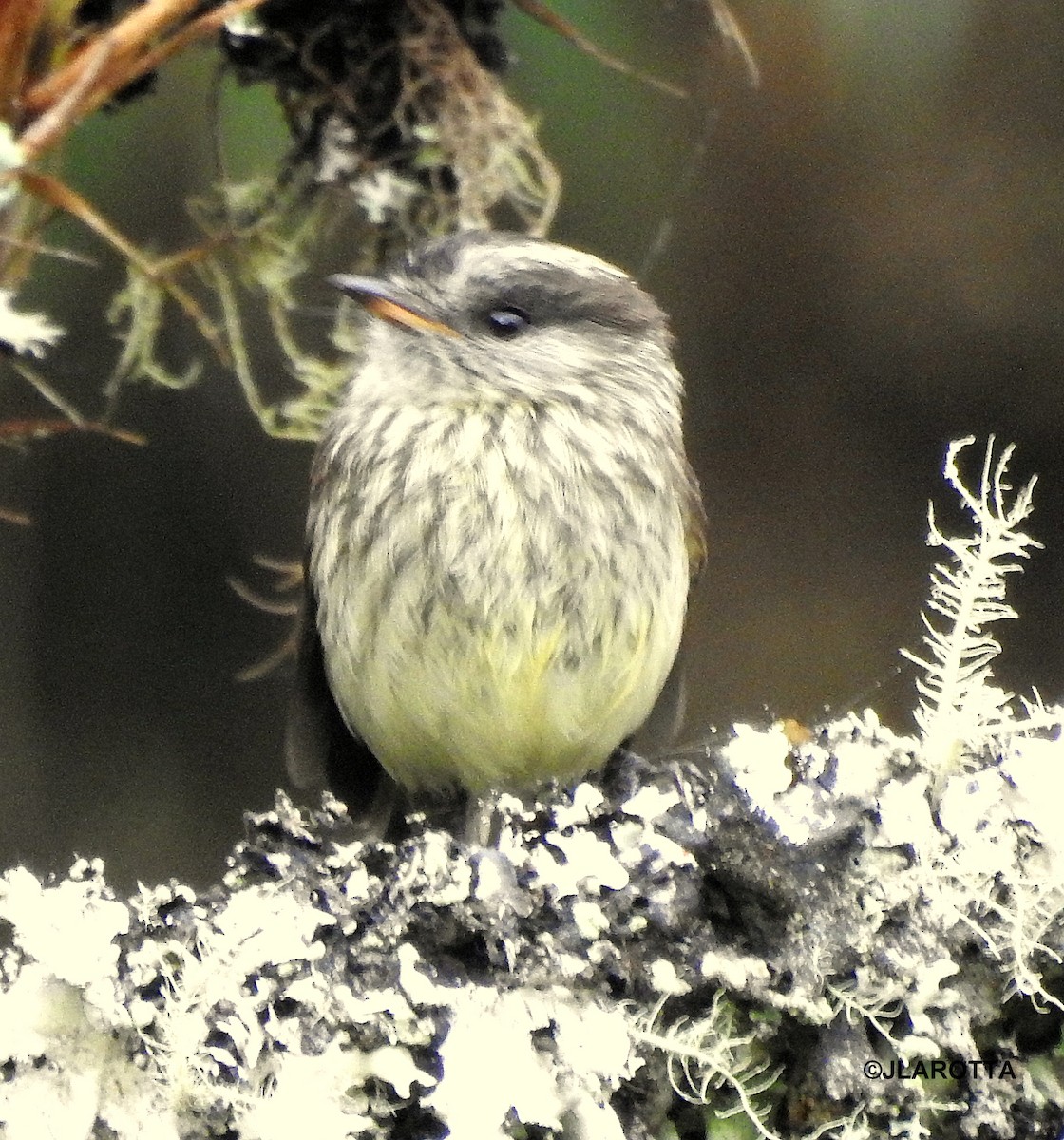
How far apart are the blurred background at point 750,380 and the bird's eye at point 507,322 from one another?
9.7 inches

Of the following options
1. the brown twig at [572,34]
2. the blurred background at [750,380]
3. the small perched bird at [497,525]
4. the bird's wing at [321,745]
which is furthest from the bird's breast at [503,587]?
the brown twig at [572,34]

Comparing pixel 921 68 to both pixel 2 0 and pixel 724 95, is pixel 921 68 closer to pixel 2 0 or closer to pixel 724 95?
pixel 724 95

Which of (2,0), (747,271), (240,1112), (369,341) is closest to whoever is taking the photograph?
(240,1112)

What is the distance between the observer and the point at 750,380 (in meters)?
2.42

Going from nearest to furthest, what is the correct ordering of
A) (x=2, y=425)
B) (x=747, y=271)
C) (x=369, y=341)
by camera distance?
(x=2, y=425)
(x=369, y=341)
(x=747, y=271)

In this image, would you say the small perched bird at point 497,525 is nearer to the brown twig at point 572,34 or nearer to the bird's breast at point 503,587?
the bird's breast at point 503,587

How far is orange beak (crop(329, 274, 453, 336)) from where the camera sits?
2004 millimetres

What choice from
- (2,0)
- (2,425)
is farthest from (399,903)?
(2,0)

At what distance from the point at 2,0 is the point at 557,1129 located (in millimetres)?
1035

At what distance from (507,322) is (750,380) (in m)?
0.41

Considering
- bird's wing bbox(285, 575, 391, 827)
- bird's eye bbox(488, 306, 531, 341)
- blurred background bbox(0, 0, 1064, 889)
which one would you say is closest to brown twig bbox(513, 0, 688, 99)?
blurred background bbox(0, 0, 1064, 889)

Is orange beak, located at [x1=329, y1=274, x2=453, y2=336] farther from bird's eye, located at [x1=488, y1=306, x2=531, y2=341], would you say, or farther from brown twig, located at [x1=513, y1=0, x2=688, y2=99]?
brown twig, located at [x1=513, y1=0, x2=688, y2=99]

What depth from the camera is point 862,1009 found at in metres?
1.42

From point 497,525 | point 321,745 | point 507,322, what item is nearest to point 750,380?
point 507,322
